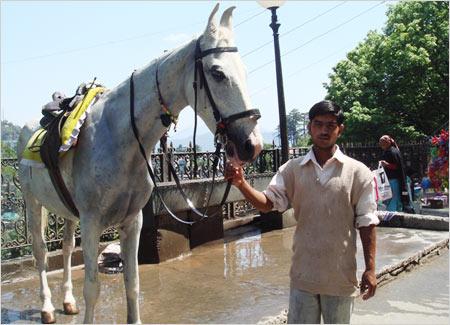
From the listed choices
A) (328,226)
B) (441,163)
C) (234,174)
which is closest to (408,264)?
(441,163)

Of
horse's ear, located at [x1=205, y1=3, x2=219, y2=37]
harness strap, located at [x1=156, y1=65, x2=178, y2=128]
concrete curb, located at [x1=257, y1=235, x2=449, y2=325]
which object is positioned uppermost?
horse's ear, located at [x1=205, y1=3, x2=219, y2=37]

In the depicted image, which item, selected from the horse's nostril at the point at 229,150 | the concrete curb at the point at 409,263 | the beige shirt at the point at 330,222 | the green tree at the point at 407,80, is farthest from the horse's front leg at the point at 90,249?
the green tree at the point at 407,80

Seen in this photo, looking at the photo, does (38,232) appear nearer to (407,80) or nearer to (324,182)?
(324,182)

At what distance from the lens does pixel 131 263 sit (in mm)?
3666

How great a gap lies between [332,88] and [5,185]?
22.2 m

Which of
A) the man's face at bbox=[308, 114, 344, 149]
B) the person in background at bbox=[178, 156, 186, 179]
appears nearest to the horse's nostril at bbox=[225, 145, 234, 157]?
the man's face at bbox=[308, 114, 344, 149]

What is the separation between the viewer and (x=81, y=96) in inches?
156

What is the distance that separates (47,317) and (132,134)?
227 centimetres

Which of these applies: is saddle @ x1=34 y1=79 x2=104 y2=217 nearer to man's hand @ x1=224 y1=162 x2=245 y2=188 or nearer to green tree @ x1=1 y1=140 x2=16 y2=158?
man's hand @ x1=224 y1=162 x2=245 y2=188

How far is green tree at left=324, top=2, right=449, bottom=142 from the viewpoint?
69.7 ft

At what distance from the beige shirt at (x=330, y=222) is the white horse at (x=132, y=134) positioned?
1.53 feet

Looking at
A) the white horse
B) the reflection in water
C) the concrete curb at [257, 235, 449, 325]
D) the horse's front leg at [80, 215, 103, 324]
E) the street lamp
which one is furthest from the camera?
the street lamp

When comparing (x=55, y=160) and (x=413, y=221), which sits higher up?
(x=55, y=160)

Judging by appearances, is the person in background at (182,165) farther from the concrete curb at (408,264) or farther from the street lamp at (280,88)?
the concrete curb at (408,264)
